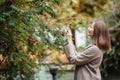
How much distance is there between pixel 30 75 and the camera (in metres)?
5.98

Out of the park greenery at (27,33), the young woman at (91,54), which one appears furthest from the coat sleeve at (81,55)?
the park greenery at (27,33)

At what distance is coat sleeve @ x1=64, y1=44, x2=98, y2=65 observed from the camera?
4.72 meters

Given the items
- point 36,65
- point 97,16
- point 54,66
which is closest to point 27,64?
point 36,65

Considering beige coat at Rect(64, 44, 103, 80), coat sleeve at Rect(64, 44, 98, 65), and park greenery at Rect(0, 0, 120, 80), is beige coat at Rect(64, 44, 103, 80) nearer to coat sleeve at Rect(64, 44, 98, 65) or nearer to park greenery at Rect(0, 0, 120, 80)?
coat sleeve at Rect(64, 44, 98, 65)

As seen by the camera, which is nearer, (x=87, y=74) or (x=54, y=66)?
(x=87, y=74)

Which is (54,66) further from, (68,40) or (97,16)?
(97,16)

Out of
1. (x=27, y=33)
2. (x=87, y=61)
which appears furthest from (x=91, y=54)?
(x=27, y=33)

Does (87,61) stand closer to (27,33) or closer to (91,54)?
(91,54)

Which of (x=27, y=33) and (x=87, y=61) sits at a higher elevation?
(x=27, y=33)

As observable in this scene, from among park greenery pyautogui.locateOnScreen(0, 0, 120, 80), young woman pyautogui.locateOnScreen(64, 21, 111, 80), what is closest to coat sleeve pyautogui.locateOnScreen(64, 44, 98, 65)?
young woman pyautogui.locateOnScreen(64, 21, 111, 80)

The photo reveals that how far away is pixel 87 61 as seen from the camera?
4781mm

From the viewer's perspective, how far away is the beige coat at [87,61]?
4.75 meters

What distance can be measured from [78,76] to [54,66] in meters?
1.57

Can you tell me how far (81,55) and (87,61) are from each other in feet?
0.31
